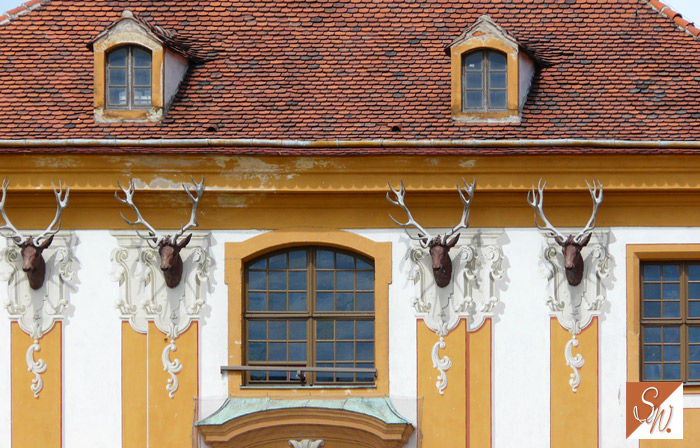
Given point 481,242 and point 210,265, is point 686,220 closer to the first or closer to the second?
point 481,242

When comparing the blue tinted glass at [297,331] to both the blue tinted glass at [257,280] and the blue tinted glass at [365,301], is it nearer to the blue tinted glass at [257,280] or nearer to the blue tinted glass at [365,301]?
the blue tinted glass at [257,280]

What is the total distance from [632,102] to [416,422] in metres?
5.40

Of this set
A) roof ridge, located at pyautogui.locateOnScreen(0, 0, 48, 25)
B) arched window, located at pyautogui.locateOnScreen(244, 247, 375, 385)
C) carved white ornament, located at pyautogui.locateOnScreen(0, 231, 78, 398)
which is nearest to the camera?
carved white ornament, located at pyautogui.locateOnScreen(0, 231, 78, 398)

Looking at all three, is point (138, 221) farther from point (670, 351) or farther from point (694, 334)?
point (694, 334)

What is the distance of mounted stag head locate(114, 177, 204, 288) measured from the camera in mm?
18828

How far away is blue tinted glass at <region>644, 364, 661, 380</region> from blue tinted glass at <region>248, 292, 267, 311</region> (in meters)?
5.27

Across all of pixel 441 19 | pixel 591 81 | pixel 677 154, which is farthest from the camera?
pixel 441 19

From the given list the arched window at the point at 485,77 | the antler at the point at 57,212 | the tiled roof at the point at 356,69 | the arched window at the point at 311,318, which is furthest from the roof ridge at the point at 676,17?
the antler at the point at 57,212

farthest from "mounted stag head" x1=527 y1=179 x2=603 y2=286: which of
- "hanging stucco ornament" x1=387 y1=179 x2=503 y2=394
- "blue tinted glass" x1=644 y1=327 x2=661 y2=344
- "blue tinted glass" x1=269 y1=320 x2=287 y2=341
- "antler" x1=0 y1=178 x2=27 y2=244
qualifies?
"antler" x1=0 y1=178 x2=27 y2=244

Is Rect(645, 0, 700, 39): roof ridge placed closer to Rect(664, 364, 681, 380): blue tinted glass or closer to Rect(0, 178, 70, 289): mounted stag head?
Rect(664, 364, 681, 380): blue tinted glass

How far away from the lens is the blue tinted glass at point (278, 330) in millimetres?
19344

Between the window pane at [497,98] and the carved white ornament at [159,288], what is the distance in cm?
442

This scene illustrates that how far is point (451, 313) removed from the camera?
1908cm

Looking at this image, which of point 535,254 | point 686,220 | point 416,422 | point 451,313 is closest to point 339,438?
point 416,422
